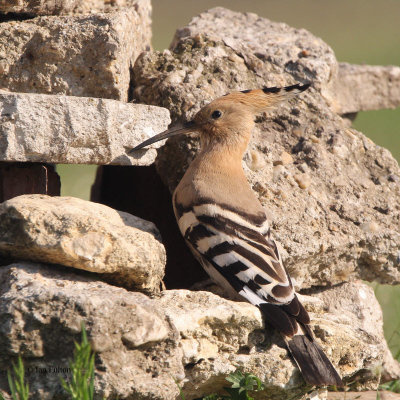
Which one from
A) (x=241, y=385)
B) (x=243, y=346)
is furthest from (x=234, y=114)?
(x=241, y=385)

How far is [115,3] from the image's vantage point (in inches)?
157

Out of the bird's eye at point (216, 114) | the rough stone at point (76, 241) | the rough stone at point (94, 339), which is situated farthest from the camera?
the bird's eye at point (216, 114)

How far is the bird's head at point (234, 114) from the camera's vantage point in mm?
3717

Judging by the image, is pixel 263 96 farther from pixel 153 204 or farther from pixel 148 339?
pixel 148 339

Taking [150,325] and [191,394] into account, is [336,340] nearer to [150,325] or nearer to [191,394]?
[191,394]

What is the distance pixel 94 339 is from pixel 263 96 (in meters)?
1.80

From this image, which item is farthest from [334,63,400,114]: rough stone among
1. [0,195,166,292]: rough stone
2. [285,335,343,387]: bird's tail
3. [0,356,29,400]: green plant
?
[0,356,29,400]: green plant

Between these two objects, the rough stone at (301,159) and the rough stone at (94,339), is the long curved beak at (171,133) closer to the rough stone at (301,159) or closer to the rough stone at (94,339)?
the rough stone at (301,159)

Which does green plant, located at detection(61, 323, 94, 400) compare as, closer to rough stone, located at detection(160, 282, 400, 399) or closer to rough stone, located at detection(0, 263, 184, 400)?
rough stone, located at detection(0, 263, 184, 400)

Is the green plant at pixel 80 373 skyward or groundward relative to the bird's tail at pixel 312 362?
skyward

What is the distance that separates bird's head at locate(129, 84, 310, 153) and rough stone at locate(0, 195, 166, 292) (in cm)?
102

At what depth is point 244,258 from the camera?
3.22 metres

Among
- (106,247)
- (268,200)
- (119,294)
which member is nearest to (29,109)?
(106,247)

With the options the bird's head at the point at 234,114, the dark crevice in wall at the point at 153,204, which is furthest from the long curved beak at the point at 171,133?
the dark crevice in wall at the point at 153,204
